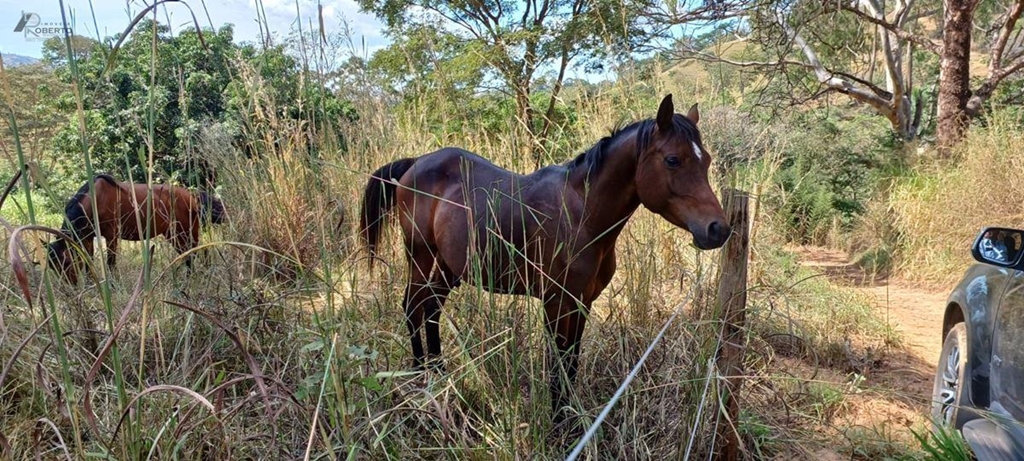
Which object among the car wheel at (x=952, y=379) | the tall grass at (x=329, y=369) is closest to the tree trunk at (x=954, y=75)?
the car wheel at (x=952, y=379)

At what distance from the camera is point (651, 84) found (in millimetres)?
3273

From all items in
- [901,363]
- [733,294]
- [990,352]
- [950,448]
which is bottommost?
[901,363]

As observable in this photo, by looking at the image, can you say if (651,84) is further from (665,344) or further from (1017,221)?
(1017,221)

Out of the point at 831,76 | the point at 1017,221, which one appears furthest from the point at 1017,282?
the point at 831,76

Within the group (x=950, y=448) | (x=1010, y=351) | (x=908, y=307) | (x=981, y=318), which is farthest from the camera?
(x=908, y=307)

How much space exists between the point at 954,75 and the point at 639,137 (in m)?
7.31

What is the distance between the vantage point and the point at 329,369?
1.29 metres

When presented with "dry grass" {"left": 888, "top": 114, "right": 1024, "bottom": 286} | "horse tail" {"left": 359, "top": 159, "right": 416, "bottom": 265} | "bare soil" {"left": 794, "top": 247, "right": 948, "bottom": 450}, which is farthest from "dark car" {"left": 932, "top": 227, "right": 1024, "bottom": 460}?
"dry grass" {"left": 888, "top": 114, "right": 1024, "bottom": 286}

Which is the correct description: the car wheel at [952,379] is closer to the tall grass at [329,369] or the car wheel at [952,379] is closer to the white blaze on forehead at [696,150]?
the tall grass at [329,369]

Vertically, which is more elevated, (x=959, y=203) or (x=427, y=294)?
(x=959, y=203)

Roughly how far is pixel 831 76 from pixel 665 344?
8.61m

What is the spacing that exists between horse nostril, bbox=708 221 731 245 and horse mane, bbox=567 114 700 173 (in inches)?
13.1

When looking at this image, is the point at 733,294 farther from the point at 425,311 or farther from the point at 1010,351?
the point at 425,311

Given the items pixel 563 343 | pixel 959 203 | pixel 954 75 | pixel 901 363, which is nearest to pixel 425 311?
pixel 563 343
